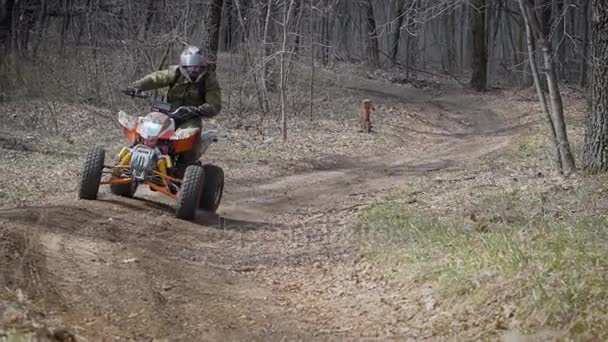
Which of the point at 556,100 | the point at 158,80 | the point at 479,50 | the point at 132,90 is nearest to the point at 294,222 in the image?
the point at 158,80

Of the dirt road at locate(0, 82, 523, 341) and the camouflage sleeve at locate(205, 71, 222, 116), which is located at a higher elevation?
the camouflage sleeve at locate(205, 71, 222, 116)

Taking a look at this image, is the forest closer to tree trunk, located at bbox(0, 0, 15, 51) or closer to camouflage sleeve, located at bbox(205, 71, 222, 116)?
tree trunk, located at bbox(0, 0, 15, 51)

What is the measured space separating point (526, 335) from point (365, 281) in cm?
242

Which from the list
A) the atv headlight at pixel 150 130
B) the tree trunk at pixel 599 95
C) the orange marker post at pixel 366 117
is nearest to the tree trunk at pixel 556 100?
the tree trunk at pixel 599 95

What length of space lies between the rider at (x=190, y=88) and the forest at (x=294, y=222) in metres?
0.34

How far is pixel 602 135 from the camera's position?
10172 millimetres

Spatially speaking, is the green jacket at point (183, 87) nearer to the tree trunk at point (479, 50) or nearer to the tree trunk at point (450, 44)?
the tree trunk at point (479, 50)

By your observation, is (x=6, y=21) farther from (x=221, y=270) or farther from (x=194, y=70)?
(x=221, y=270)

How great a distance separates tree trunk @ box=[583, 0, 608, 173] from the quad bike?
15.7 ft

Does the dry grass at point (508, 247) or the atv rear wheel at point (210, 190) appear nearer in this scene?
the dry grass at point (508, 247)

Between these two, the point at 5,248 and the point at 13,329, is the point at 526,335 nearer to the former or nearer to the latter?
the point at 13,329

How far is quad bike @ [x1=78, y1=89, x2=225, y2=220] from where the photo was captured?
31.6ft

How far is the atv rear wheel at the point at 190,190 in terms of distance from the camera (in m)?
9.52

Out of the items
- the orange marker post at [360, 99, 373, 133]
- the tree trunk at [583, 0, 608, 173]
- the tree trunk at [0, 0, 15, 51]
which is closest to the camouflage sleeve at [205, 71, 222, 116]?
the tree trunk at [583, 0, 608, 173]
